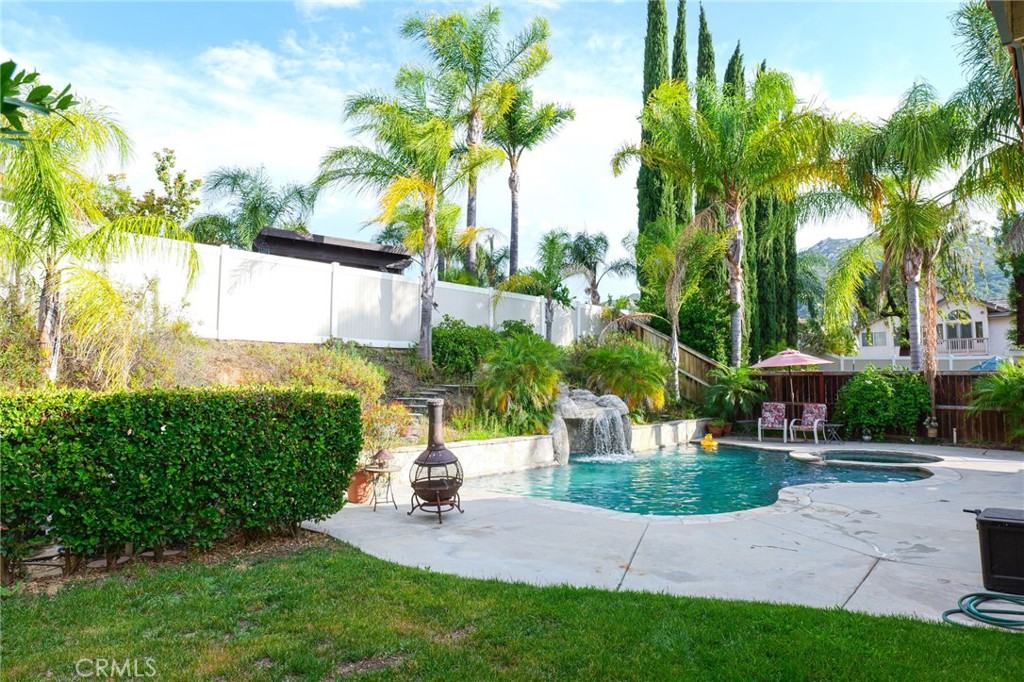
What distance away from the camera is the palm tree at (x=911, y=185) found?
12.2 metres

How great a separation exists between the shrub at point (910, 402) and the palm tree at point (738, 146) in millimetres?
4140

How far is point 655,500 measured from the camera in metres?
8.34

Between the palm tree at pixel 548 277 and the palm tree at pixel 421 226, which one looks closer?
the palm tree at pixel 421 226

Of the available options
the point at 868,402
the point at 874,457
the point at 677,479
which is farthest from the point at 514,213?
the point at 874,457

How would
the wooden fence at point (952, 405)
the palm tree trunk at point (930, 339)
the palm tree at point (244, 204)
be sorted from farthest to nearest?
the palm tree at point (244, 204)
the palm tree trunk at point (930, 339)
the wooden fence at point (952, 405)

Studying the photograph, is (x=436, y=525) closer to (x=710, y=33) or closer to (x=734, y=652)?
(x=734, y=652)

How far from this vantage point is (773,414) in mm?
15117

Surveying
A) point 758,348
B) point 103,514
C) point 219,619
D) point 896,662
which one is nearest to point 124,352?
point 103,514

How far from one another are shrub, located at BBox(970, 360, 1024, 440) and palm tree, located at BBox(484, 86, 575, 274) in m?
12.8

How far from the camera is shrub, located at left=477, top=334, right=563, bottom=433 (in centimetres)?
1202

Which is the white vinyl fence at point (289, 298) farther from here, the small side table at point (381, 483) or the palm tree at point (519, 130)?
the palm tree at point (519, 130)

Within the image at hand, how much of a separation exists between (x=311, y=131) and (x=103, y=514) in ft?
40.4

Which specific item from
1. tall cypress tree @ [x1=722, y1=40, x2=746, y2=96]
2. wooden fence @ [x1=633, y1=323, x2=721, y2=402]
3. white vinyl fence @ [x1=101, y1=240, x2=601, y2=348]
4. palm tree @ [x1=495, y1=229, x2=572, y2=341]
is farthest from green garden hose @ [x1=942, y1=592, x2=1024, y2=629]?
tall cypress tree @ [x1=722, y1=40, x2=746, y2=96]

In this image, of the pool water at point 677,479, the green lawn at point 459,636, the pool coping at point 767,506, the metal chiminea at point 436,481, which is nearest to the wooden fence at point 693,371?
the pool water at point 677,479
